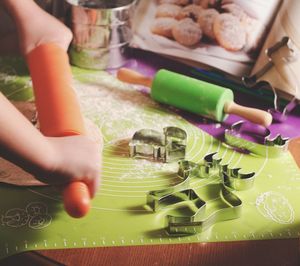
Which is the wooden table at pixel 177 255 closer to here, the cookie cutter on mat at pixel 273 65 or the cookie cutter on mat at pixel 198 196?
the cookie cutter on mat at pixel 198 196

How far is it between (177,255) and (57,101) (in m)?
0.27

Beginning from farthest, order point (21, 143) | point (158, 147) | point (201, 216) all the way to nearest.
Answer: point (158, 147)
point (201, 216)
point (21, 143)

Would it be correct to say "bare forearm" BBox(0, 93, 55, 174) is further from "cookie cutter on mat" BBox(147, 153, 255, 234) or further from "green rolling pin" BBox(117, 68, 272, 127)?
"green rolling pin" BBox(117, 68, 272, 127)

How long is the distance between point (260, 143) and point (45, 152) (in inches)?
16.1

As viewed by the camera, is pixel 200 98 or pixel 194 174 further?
pixel 200 98

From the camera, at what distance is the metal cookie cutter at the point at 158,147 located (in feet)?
2.70

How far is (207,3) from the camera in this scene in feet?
3.42

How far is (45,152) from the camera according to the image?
0.59 metres

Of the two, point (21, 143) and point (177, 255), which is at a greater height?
point (21, 143)

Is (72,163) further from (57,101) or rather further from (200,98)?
(200,98)

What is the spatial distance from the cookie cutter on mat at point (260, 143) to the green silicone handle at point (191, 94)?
1.8 inches

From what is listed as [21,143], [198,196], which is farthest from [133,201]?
[21,143]

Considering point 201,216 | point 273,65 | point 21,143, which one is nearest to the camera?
point 21,143

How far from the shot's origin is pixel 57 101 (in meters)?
0.75
